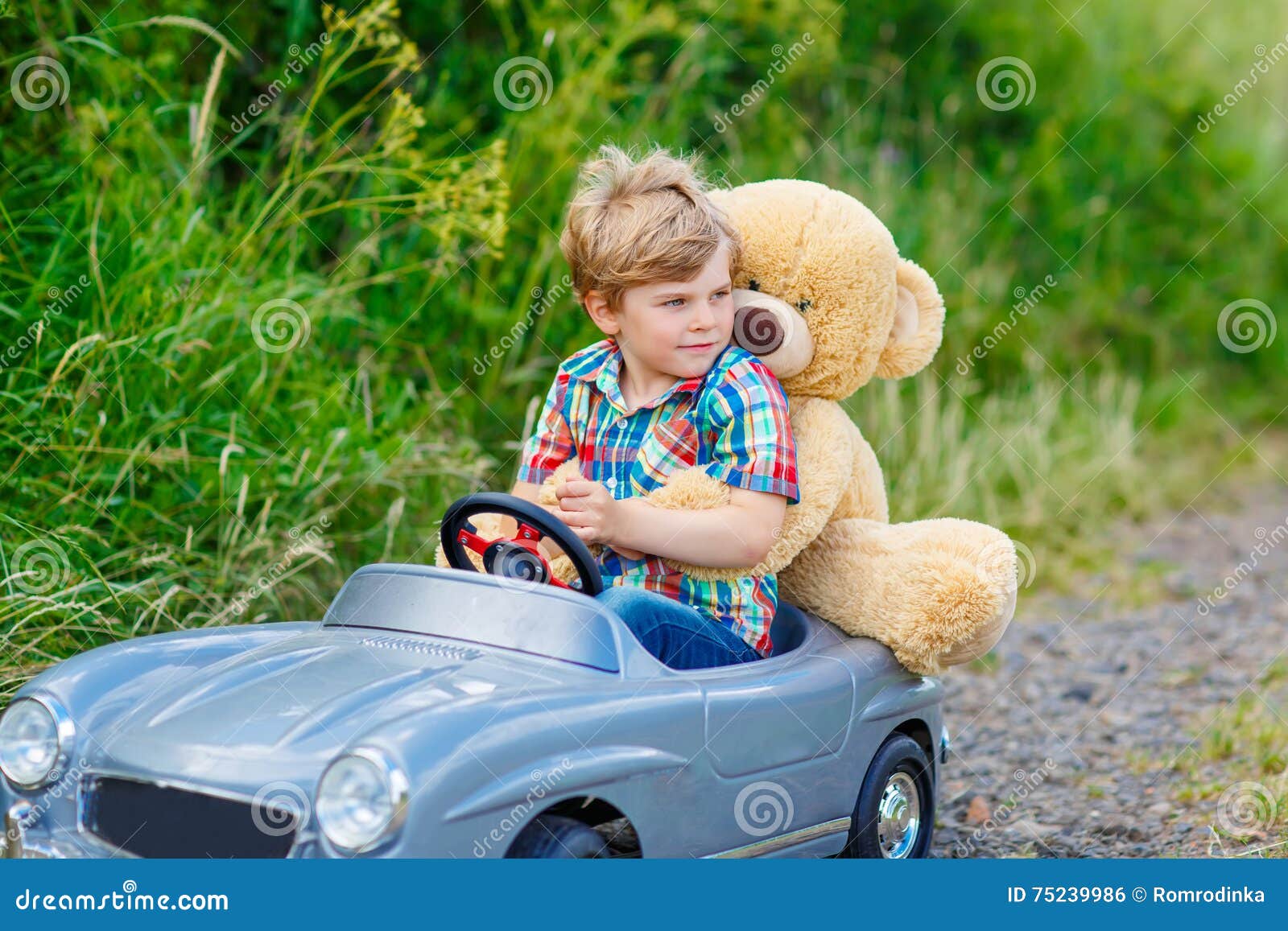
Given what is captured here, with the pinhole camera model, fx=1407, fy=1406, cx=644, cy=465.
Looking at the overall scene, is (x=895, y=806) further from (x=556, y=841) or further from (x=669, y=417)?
(x=556, y=841)

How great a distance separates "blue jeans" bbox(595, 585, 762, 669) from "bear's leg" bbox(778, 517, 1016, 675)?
38 cm

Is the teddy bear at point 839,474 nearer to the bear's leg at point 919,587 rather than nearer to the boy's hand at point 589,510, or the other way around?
the bear's leg at point 919,587

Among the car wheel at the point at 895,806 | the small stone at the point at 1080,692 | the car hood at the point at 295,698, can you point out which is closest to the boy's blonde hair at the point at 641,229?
the car hood at the point at 295,698

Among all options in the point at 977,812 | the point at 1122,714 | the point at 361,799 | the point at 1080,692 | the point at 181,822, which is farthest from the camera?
the point at 1080,692

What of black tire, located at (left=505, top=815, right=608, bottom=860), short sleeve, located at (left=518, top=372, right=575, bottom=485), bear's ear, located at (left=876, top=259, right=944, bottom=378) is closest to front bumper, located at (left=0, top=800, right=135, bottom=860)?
black tire, located at (left=505, top=815, right=608, bottom=860)

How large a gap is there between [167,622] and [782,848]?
1820 millimetres

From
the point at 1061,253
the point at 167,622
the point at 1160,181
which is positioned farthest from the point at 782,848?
the point at 1160,181

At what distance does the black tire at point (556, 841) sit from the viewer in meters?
2.35

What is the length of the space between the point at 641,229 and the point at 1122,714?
2.66 metres

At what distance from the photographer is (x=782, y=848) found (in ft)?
9.36

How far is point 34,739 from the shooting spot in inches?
99.2

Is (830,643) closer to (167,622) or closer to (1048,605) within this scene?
(167,622)

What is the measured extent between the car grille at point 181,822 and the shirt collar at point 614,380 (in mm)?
1312

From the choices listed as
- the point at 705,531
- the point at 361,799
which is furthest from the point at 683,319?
the point at 361,799
